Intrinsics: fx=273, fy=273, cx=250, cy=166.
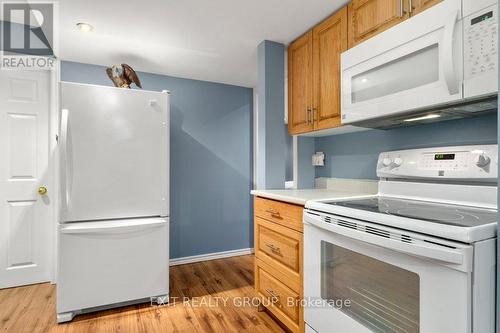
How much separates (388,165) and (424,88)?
56 centimetres

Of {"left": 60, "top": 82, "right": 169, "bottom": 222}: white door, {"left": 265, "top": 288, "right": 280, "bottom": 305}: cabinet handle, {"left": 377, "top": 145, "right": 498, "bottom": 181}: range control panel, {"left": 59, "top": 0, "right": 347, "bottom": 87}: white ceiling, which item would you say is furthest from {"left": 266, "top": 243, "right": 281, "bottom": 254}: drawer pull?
{"left": 59, "top": 0, "right": 347, "bottom": 87}: white ceiling

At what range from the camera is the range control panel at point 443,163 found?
123 cm

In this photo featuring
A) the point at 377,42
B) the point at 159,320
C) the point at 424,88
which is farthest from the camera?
the point at 159,320

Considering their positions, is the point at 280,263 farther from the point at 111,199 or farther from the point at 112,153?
the point at 112,153

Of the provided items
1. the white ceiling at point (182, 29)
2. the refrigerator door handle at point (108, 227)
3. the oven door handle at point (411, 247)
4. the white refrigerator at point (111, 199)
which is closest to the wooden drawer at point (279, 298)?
the oven door handle at point (411, 247)

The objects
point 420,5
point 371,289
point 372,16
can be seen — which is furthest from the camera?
point 372,16

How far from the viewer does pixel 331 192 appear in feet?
6.63

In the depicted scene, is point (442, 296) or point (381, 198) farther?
point (381, 198)

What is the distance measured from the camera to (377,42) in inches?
57.4

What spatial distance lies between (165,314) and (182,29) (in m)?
2.20

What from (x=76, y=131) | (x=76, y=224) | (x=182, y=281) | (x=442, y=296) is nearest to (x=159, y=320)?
(x=182, y=281)

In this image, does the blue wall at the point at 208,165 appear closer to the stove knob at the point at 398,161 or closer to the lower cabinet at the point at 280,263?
the lower cabinet at the point at 280,263

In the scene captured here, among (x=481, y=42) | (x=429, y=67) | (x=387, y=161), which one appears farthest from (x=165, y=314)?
(x=481, y=42)

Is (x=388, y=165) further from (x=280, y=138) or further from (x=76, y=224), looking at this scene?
(x=76, y=224)
